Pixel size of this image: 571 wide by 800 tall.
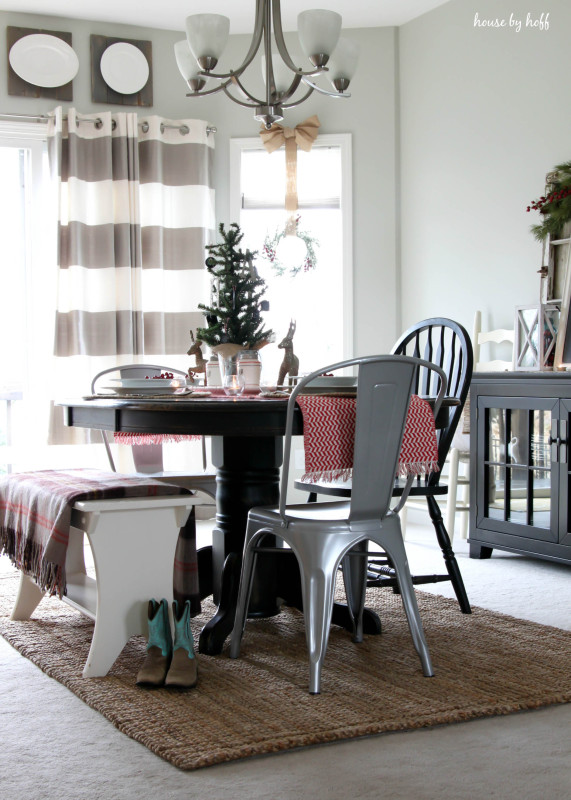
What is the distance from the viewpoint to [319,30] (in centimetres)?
282

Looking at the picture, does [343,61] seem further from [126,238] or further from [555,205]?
[126,238]

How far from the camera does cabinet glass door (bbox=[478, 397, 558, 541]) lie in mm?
3490

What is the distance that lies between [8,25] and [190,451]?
2315 mm

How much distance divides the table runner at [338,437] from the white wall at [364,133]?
2.67 m

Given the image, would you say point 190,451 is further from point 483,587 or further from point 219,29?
point 219,29

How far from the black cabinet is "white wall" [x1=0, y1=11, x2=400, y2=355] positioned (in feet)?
4.15

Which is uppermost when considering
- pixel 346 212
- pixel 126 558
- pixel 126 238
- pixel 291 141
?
pixel 291 141

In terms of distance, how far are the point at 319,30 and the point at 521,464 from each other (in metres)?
1.77

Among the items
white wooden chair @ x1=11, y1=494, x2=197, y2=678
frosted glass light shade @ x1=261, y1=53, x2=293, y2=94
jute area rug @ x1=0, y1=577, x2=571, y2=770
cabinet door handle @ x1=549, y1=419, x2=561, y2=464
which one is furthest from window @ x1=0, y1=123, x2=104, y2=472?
white wooden chair @ x1=11, y1=494, x2=197, y2=678

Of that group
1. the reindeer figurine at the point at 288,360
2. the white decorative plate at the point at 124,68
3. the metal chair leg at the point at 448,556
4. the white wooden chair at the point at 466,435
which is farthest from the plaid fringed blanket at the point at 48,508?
the white decorative plate at the point at 124,68

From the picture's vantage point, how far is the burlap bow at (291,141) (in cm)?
486

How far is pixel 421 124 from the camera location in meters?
4.77

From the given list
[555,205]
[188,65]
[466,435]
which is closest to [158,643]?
[188,65]

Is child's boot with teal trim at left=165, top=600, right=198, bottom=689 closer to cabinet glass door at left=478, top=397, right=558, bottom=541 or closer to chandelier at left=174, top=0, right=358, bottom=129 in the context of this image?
chandelier at left=174, top=0, right=358, bottom=129
